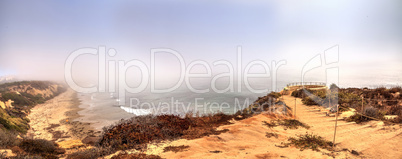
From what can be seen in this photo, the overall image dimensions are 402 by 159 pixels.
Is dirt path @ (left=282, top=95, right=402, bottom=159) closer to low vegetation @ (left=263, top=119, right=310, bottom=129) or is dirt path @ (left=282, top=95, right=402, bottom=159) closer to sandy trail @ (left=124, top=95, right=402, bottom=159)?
sandy trail @ (left=124, top=95, right=402, bottom=159)

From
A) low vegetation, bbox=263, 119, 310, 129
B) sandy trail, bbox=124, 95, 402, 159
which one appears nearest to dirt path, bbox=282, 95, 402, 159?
sandy trail, bbox=124, 95, 402, 159

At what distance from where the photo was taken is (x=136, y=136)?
22.1 ft

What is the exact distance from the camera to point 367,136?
7410 mm

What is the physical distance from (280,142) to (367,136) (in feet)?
14.3

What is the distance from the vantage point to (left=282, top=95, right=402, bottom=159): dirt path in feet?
19.4

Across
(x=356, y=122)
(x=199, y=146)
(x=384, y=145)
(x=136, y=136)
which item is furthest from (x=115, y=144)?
(x=356, y=122)

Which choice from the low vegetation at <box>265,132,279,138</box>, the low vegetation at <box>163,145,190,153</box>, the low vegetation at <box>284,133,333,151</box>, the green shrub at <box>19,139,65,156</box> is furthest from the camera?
the low vegetation at <box>265,132,279,138</box>

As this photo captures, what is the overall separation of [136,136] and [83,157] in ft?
6.29

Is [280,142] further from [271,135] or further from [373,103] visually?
[373,103]

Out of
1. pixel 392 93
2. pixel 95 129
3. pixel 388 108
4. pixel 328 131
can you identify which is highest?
pixel 392 93

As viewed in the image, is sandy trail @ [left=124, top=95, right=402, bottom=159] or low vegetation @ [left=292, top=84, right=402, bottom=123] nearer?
sandy trail @ [left=124, top=95, right=402, bottom=159]

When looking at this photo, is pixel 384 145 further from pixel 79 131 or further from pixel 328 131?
pixel 79 131

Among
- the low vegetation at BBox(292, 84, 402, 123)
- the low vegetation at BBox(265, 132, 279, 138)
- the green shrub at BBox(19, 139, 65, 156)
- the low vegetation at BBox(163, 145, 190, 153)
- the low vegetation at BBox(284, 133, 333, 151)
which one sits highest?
the low vegetation at BBox(292, 84, 402, 123)

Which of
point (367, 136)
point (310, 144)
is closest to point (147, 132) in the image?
point (310, 144)
